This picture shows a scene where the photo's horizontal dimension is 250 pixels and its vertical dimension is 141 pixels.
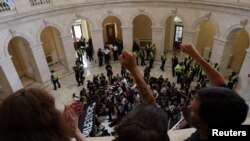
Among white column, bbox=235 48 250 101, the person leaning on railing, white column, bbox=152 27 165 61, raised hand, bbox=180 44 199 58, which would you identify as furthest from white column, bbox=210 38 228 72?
the person leaning on railing

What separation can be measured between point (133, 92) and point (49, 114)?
11223mm

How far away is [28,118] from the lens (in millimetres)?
1728

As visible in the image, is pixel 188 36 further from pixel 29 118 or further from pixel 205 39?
pixel 29 118

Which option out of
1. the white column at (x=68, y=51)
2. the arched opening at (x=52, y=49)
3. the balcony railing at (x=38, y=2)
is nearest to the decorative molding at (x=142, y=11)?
the white column at (x=68, y=51)

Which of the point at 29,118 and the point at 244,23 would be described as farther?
the point at 244,23

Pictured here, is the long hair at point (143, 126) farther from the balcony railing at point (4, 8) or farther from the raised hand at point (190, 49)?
the balcony railing at point (4, 8)

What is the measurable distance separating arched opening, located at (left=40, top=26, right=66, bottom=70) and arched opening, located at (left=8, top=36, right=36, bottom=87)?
1825 millimetres

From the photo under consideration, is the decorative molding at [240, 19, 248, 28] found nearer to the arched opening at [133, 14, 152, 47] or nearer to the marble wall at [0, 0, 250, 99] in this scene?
the marble wall at [0, 0, 250, 99]

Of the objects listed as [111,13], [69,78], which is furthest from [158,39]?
[69,78]

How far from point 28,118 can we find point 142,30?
2107cm

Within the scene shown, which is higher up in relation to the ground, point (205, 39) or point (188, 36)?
point (188, 36)

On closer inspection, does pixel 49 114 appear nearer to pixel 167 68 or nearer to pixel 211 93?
pixel 211 93

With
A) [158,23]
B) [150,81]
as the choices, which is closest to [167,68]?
[158,23]

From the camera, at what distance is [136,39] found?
885 inches
